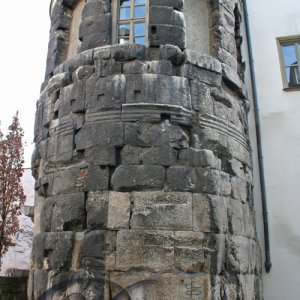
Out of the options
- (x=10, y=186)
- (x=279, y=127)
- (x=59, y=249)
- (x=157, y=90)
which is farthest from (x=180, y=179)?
(x=10, y=186)

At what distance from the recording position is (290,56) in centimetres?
843

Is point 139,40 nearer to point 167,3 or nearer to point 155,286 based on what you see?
point 167,3

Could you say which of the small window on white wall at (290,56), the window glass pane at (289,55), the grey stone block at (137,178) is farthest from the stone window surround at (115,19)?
the window glass pane at (289,55)

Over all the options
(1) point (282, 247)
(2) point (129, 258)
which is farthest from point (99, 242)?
(1) point (282, 247)

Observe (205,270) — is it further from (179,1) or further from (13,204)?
(13,204)

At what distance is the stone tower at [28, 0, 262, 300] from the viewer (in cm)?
491

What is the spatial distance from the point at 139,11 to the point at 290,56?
3.79 metres

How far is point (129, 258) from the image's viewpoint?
15.9 feet

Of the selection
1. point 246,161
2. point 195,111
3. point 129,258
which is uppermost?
point 195,111

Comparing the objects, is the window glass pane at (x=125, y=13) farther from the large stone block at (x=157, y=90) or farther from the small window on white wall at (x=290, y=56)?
the small window on white wall at (x=290, y=56)

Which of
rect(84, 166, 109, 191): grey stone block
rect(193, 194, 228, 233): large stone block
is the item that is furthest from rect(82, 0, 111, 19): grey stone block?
rect(193, 194, 228, 233): large stone block

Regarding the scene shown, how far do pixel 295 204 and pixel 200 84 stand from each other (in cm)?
314

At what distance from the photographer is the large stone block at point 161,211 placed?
4.99m

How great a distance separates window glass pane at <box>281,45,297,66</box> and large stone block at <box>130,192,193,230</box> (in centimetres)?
482
